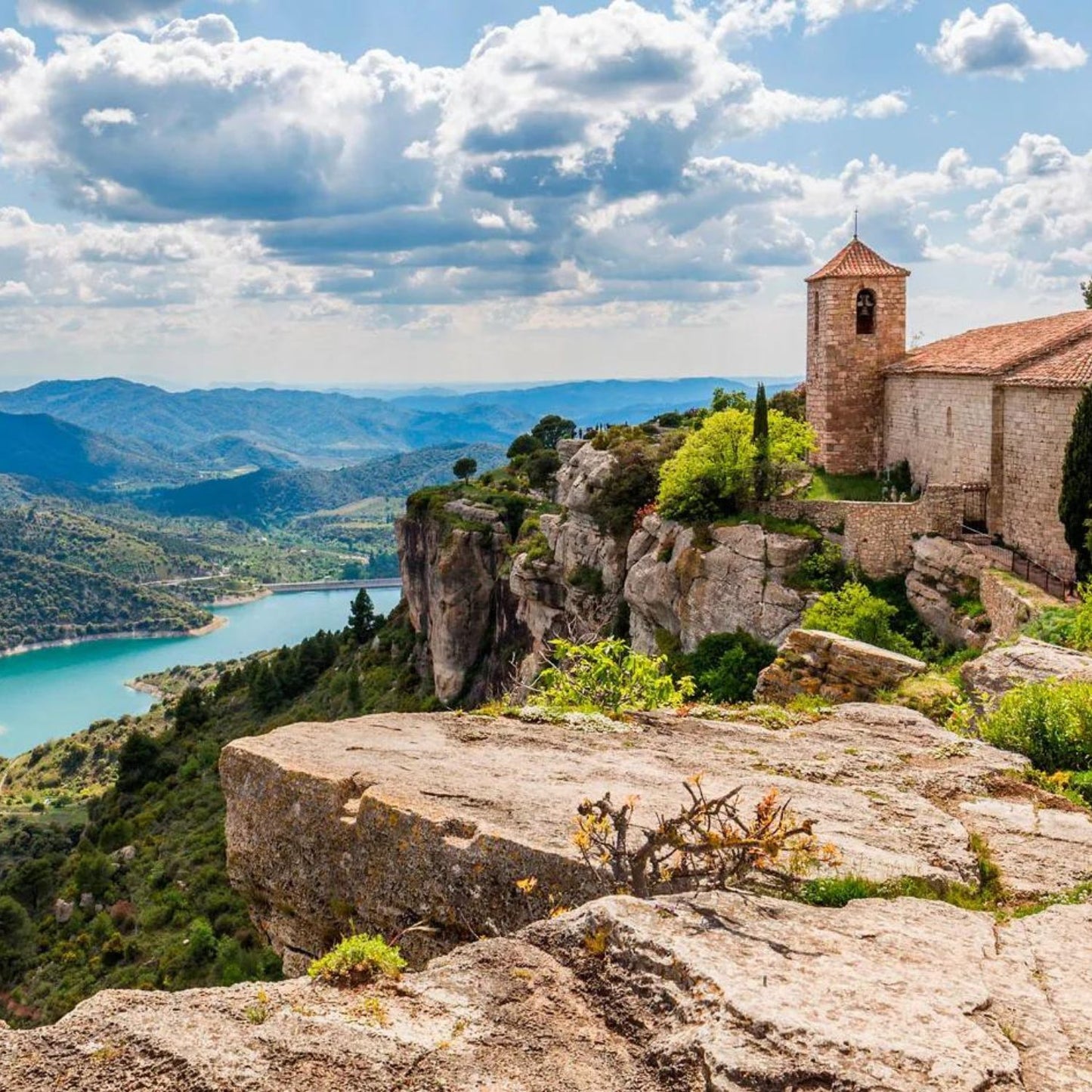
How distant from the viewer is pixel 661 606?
3922cm

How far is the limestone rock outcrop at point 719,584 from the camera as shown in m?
33.8

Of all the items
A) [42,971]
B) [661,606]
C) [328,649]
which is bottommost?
[42,971]

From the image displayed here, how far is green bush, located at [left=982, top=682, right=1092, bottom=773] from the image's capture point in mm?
11578

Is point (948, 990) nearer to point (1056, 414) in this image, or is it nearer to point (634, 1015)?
point (634, 1015)

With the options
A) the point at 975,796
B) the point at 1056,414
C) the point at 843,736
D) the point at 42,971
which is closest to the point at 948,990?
the point at 975,796

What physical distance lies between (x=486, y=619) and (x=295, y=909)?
193 ft

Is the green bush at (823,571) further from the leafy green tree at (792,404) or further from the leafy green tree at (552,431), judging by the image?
the leafy green tree at (552,431)

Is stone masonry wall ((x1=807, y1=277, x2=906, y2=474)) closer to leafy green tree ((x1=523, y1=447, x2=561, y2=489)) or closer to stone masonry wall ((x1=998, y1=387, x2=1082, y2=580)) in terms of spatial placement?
stone masonry wall ((x1=998, y1=387, x2=1082, y2=580))

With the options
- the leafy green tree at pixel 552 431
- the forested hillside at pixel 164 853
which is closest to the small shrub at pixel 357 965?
the forested hillside at pixel 164 853

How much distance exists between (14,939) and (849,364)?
175 ft

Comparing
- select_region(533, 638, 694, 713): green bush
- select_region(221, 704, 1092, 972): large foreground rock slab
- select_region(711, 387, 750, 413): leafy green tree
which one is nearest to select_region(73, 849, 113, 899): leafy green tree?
select_region(711, 387, 750, 413): leafy green tree

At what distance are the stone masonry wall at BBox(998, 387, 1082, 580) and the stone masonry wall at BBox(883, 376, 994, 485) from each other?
45.5 inches

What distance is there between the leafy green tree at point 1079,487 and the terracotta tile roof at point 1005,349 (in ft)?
6.34

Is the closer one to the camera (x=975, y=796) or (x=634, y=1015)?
(x=634, y=1015)
